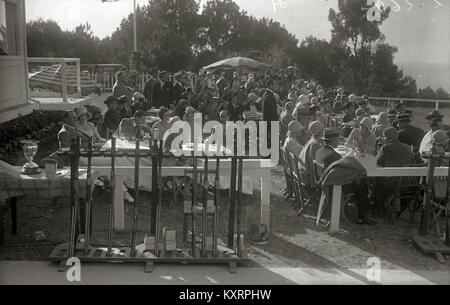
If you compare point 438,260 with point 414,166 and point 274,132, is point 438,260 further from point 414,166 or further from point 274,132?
point 274,132

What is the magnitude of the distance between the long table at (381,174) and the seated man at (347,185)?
0.29 meters

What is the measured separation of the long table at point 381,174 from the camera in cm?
614

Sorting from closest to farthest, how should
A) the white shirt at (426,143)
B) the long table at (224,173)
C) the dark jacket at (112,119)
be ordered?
the long table at (224,173) → the white shirt at (426,143) → the dark jacket at (112,119)

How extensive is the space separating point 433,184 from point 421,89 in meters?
15.5

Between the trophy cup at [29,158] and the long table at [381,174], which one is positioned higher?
the trophy cup at [29,158]

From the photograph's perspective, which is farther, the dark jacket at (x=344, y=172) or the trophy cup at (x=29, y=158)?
the dark jacket at (x=344, y=172)

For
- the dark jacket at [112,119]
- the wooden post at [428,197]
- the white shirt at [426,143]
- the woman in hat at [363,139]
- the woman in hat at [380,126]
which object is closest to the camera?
the wooden post at [428,197]

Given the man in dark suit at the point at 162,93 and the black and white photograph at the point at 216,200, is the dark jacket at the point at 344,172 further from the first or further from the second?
the man in dark suit at the point at 162,93

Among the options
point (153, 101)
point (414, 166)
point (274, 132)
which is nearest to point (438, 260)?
point (414, 166)

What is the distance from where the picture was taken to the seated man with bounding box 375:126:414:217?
21.7 feet

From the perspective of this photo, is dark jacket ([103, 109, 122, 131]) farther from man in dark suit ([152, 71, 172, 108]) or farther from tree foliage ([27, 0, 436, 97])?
tree foliage ([27, 0, 436, 97])

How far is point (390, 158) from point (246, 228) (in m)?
1.97

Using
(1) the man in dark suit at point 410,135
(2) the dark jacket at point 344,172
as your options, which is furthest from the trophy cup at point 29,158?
(1) the man in dark suit at point 410,135
